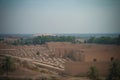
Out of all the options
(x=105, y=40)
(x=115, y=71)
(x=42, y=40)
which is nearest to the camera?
(x=115, y=71)

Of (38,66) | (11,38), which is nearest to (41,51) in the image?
(38,66)

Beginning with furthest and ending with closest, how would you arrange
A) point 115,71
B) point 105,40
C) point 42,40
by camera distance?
1. point 42,40
2. point 105,40
3. point 115,71

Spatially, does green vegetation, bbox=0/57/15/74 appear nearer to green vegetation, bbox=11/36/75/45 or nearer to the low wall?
green vegetation, bbox=11/36/75/45

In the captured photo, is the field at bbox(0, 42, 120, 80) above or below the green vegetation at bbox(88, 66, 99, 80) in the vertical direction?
above

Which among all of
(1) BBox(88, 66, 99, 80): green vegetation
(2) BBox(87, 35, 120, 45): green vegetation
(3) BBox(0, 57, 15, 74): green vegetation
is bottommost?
(1) BBox(88, 66, 99, 80): green vegetation

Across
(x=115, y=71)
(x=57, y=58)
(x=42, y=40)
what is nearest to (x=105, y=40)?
(x=115, y=71)

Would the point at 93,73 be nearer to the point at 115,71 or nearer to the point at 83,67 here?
the point at 83,67

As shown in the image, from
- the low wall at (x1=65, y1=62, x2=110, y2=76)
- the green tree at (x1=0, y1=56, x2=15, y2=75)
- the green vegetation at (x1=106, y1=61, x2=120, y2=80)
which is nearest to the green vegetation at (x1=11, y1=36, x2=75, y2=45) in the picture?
the green tree at (x1=0, y1=56, x2=15, y2=75)

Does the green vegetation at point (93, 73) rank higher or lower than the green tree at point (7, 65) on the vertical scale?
lower

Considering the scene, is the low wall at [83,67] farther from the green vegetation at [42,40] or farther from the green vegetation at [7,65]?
the green vegetation at [7,65]

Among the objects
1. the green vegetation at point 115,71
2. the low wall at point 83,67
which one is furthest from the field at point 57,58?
the green vegetation at point 115,71

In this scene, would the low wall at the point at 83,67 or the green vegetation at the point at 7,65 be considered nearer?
the low wall at the point at 83,67

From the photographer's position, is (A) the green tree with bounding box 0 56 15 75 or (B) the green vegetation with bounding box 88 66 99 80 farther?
(A) the green tree with bounding box 0 56 15 75
